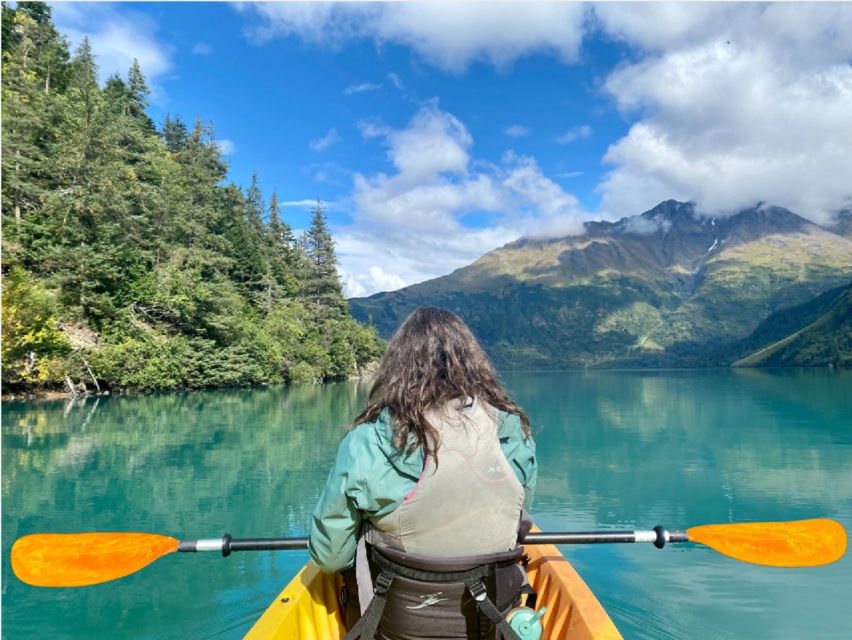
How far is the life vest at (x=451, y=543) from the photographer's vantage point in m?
2.47

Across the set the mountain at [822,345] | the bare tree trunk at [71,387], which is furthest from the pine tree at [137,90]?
the mountain at [822,345]

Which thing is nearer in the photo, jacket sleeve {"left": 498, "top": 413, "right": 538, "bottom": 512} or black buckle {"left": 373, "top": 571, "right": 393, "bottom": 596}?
black buckle {"left": 373, "top": 571, "right": 393, "bottom": 596}

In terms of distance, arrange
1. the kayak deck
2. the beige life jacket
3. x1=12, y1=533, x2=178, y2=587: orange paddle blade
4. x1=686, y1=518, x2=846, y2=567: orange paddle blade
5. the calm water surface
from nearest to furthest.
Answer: the beige life jacket < the kayak deck < x1=12, y1=533, x2=178, y2=587: orange paddle blade < x1=686, y1=518, x2=846, y2=567: orange paddle blade < the calm water surface

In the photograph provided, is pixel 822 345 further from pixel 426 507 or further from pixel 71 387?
pixel 426 507

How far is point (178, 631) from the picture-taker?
206 inches

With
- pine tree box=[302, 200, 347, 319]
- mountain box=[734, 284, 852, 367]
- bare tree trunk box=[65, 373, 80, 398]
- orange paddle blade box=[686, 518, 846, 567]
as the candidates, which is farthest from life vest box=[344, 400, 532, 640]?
mountain box=[734, 284, 852, 367]

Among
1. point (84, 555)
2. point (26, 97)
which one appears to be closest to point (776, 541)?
point (84, 555)

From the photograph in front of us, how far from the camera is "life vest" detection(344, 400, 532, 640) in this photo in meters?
2.47

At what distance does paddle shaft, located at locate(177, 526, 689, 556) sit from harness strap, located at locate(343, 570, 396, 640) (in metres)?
1.37

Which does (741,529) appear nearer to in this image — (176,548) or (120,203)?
(176,548)

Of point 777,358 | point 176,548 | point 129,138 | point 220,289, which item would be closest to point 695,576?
point 176,548

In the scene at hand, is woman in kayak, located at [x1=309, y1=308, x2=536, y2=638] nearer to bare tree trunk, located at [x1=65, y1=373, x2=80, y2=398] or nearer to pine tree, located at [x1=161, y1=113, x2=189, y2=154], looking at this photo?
bare tree trunk, located at [x1=65, y1=373, x2=80, y2=398]

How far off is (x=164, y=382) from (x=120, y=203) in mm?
11707

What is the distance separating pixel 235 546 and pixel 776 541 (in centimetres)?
430
